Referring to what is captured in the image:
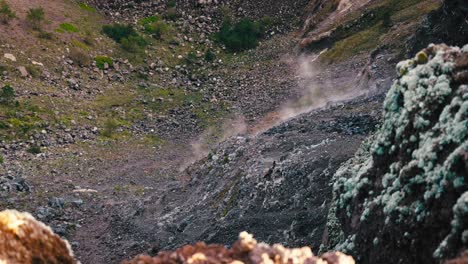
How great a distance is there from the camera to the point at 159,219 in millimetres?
26359

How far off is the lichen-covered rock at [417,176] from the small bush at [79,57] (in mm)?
37528

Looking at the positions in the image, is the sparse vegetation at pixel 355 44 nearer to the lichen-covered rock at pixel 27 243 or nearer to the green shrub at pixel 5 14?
the green shrub at pixel 5 14

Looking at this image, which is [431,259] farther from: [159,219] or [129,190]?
[129,190]

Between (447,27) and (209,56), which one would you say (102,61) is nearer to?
(209,56)

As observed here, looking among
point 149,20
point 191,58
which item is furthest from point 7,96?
point 149,20

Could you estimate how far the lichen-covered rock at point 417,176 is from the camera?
10.4m

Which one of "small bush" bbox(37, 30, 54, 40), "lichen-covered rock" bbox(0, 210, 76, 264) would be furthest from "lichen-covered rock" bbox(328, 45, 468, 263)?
"small bush" bbox(37, 30, 54, 40)

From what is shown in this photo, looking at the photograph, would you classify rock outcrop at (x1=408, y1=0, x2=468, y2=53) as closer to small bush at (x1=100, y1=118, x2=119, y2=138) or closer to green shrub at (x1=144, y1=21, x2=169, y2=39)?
small bush at (x1=100, y1=118, x2=119, y2=138)

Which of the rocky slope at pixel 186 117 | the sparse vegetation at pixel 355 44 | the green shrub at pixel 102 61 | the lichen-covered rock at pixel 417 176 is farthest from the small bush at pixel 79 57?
the lichen-covered rock at pixel 417 176

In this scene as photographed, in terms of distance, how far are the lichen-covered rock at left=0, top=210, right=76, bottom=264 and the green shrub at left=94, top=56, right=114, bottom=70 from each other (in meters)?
41.3

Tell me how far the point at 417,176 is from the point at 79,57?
40534 millimetres

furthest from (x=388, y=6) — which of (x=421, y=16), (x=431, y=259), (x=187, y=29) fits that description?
(x=431, y=259)

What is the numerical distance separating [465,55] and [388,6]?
34.4 metres

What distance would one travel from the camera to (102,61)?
50156 mm
